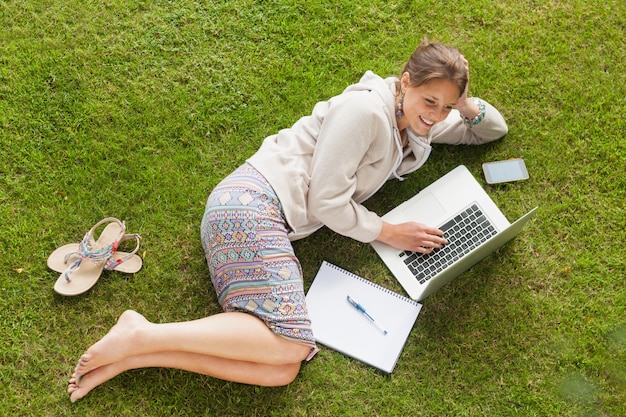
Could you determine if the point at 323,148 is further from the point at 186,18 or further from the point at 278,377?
the point at 186,18

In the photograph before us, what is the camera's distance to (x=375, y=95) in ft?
9.32

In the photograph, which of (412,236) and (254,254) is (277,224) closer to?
(254,254)

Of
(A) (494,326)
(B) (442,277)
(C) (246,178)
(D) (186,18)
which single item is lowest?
(A) (494,326)

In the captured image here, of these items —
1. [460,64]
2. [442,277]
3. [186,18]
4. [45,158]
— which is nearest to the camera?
[460,64]

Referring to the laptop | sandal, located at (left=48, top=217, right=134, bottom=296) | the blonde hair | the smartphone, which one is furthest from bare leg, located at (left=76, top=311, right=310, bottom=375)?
the smartphone

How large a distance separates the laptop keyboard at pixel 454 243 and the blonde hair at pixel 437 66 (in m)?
0.89

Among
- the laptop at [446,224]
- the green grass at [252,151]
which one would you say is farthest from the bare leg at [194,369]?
the laptop at [446,224]

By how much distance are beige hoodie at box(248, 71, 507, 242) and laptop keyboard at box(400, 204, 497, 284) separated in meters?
0.34

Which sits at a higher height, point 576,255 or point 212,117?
point 212,117

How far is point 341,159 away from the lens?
2.83 m

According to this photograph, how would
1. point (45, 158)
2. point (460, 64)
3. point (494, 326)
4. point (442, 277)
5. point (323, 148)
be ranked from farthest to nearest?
point (45, 158)
point (494, 326)
point (442, 277)
point (323, 148)
point (460, 64)

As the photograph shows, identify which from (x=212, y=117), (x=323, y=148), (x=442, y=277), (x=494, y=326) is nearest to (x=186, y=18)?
(x=212, y=117)

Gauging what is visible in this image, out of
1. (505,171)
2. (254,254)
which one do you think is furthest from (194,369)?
(505,171)

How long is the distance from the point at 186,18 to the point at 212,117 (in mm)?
729
